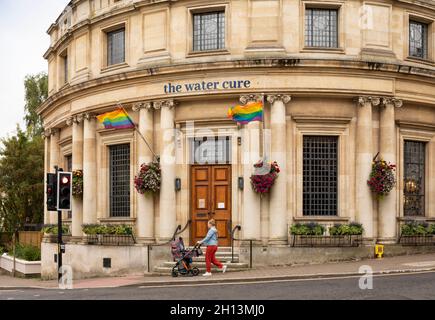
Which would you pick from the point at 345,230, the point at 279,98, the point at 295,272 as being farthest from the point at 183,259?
the point at 279,98

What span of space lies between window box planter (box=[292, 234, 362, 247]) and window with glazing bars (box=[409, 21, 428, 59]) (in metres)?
7.87

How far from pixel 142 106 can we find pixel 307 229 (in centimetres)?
775

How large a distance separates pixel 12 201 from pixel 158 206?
24556mm

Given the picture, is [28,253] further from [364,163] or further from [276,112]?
[364,163]

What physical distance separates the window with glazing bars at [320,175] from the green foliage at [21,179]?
25817 millimetres

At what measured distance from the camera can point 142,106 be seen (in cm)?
2603

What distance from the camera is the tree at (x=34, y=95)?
59.4 metres

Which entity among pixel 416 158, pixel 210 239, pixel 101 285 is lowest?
pixel 101 285

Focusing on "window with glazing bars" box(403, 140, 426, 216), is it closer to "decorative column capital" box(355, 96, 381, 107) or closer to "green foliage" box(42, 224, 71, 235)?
"decorative column capital" box(355, 96, 381, 107)

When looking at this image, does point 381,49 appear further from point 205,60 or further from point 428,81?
point 205,60

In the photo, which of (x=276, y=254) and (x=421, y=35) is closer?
(x=276, y=254)

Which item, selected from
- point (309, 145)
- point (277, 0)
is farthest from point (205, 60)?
point (309, 145)

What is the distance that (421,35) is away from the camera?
2703 cm

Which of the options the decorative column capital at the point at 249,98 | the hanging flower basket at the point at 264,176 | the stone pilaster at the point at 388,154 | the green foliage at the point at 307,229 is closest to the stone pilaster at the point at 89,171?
the decorative column capital at the point at 249,98
